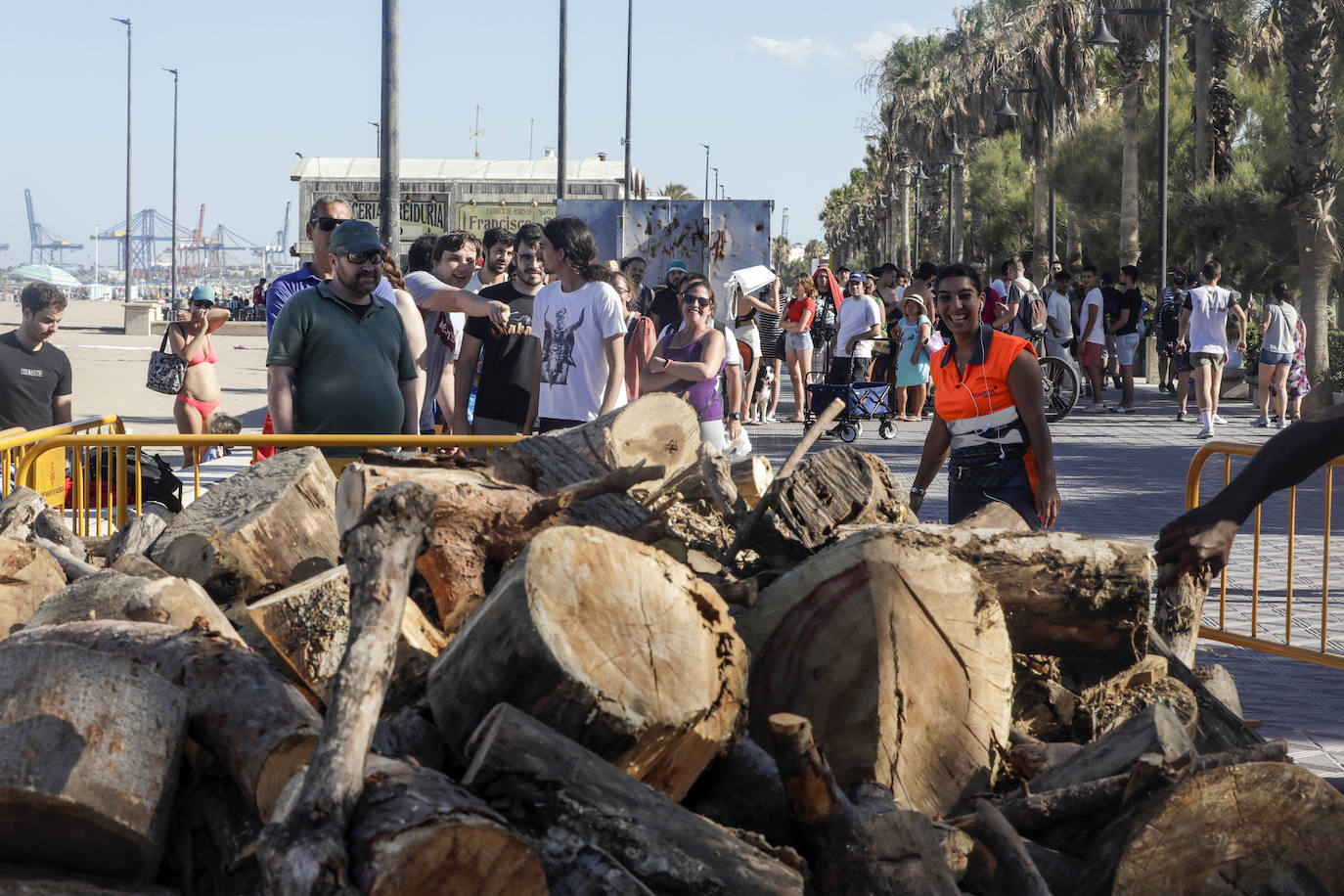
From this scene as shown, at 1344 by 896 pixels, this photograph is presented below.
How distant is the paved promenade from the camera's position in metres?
5.60

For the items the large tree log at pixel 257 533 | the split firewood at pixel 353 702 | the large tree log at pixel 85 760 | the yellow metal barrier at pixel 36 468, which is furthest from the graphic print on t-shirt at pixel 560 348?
the split firewood at pixel 353 702

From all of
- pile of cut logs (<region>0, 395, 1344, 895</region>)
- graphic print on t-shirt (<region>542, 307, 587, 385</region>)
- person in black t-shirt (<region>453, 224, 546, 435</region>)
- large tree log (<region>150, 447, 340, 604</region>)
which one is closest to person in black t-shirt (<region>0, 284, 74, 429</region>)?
person in black t-shirt (<region>453, 224, 546, 435</region>)

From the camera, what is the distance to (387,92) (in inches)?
389

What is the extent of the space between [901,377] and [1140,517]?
7.51 meters

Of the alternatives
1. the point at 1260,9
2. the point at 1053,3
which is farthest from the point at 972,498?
the point at 1053,3

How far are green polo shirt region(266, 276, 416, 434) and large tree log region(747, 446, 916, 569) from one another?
88.6 inches

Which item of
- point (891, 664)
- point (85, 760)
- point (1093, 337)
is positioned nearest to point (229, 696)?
point (85, 760)

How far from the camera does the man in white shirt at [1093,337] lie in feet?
62.0

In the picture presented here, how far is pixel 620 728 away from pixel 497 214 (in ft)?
70.5

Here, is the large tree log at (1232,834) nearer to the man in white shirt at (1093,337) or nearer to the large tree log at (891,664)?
the large tree log at (891,664)

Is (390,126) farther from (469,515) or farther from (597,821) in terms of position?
(597,821)

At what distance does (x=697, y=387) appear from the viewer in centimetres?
834

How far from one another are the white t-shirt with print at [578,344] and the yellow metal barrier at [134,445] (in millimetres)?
780

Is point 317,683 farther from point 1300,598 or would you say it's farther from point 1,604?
point 1300,598
